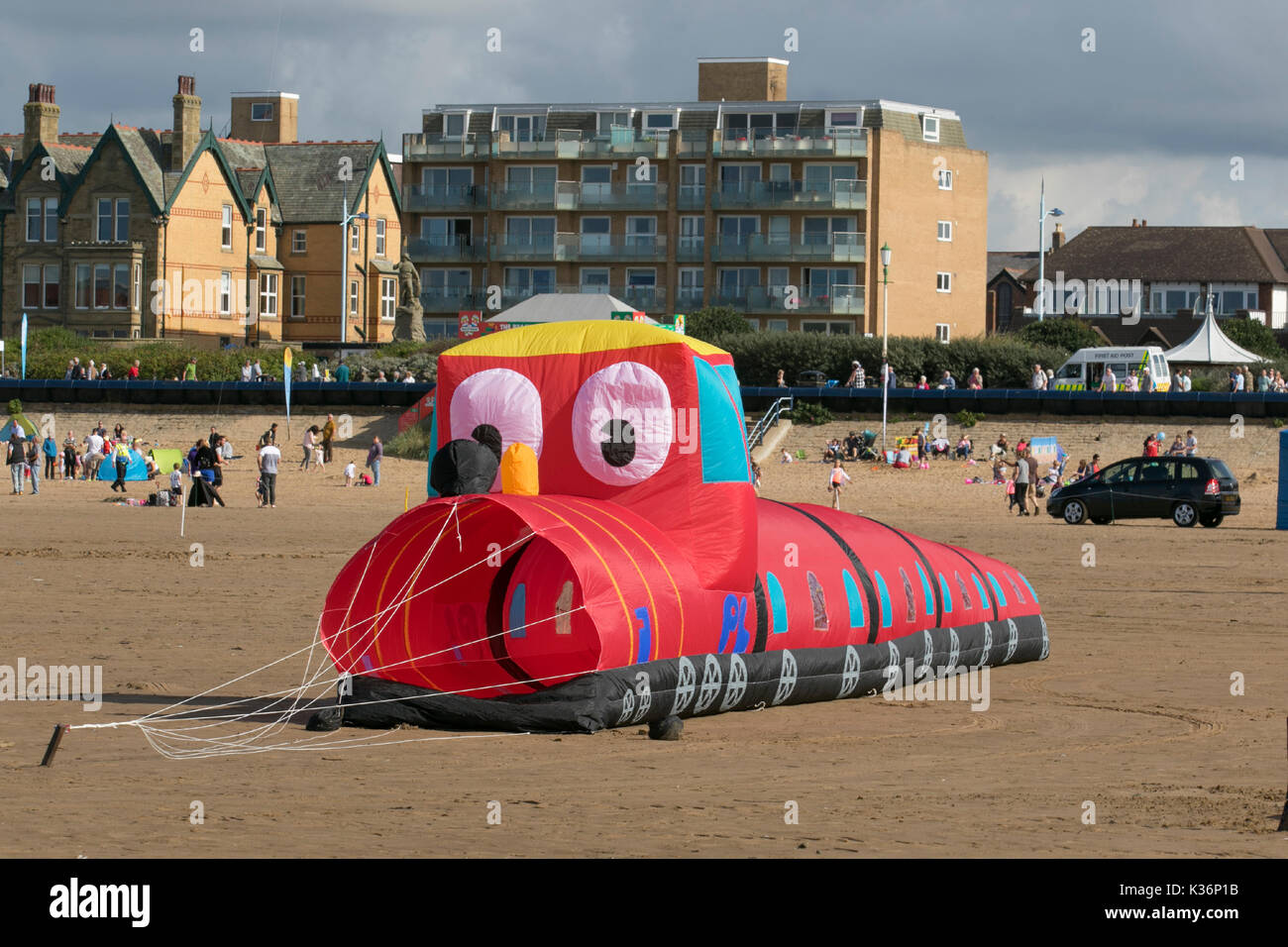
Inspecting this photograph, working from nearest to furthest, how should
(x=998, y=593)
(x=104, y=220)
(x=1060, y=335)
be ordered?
(x=998, y=593) < (x=104, y=220) < (x=1060, y=335)

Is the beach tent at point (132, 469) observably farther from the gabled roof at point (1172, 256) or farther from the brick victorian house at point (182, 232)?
the gabled roof at point (1172, 256)

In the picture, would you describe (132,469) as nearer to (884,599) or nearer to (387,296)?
(884,599)

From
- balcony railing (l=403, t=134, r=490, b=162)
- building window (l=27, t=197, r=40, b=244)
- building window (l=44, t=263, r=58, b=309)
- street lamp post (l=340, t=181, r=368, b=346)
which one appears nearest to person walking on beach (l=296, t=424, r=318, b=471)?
street lamp post (l=340, t=181, r=368, b=346)

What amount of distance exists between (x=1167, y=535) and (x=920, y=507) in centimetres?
771

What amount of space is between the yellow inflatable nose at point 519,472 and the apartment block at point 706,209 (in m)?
61.5

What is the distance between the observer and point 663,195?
250 ft

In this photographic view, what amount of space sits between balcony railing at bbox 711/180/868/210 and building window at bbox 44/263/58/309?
98.7 feet

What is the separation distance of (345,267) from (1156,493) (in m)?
46.4

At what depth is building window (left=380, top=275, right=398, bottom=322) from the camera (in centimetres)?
8388

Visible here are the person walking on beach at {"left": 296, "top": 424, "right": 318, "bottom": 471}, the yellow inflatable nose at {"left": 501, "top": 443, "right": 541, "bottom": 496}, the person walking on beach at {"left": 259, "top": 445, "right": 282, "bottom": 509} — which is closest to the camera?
the yellow inflatable nose at {"left": 501, "top": 443, "right": 541, "bottom": 496}

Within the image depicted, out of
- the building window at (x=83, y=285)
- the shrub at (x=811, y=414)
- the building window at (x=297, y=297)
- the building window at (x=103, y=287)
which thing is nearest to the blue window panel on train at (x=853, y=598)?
the shrub at (x=811, y=414)

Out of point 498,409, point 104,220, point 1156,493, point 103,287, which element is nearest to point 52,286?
point 103,287

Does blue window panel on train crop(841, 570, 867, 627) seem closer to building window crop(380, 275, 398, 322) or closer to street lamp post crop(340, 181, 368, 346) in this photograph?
street lamp post crop(340, 181, 368, 346)

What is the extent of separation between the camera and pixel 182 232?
7544 centimetres
